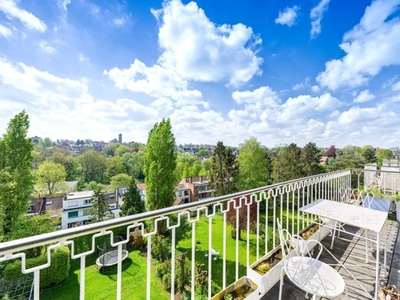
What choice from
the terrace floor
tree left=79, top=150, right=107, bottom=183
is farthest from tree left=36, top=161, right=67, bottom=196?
the terrace floor

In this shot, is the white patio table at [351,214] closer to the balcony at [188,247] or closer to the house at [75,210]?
the balcony at [188,247]

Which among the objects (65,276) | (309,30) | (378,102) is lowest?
(65,276)

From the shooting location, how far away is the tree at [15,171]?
9.21m

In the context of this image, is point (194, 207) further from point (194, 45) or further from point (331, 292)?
point (194, 45)

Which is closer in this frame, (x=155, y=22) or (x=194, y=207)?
(x=194, y=207)

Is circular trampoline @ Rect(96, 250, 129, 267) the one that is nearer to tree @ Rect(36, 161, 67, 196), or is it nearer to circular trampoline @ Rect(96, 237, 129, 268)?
circular trampoline @ Rect(96, 237, 129, 268)

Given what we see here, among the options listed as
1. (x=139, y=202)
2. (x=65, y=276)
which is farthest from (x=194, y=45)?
(x=139, y=202)

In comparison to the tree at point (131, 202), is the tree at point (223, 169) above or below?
above

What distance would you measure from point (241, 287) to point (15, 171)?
485 inches

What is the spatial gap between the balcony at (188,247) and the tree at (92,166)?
29625mm

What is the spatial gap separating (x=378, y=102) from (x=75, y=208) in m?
27.2

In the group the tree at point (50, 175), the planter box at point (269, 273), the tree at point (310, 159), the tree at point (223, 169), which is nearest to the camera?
the planter box at point (269, 273)

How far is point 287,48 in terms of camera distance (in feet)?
24.4

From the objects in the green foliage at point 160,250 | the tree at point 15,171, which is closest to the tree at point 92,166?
the tree at point 15,171
